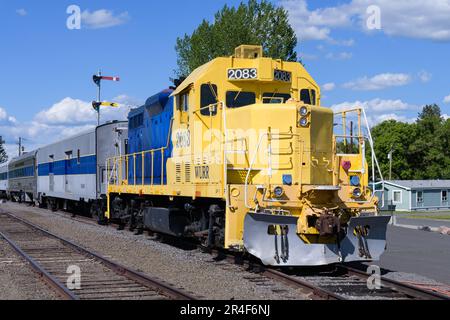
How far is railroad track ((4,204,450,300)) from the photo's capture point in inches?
341

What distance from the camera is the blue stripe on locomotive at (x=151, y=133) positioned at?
1453 centimetres

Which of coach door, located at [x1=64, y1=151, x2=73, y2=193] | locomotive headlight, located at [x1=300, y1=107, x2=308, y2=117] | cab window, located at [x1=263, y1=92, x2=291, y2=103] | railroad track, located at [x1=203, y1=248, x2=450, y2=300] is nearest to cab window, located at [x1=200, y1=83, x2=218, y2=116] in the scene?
cab window, located at [x1=263, y1=92, x2=291, y2=103]

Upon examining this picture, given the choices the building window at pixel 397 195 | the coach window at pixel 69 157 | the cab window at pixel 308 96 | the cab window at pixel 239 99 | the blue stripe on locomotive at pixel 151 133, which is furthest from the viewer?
the building window at pixel 397 195

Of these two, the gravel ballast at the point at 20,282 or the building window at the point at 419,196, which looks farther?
the building window at the point at 419,196

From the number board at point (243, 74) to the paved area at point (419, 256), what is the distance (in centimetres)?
466

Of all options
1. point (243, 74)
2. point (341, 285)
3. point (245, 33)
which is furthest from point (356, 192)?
point (245, 33)

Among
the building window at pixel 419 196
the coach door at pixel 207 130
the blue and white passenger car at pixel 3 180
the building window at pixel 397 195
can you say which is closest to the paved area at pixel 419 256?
the coach door at pixel 207 130

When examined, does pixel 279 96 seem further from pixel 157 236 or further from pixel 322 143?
pixel 157 236

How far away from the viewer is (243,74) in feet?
38.8

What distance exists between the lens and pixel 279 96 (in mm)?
12086

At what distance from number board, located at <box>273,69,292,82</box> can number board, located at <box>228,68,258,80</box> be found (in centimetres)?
41

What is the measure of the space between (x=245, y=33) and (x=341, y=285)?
33.2 m

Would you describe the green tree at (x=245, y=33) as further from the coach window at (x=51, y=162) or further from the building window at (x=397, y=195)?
the building window at (x=397, y=195)

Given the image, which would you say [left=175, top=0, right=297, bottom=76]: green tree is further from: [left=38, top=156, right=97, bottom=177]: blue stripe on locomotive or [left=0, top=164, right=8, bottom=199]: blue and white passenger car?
[left=0, top=164, right=8, bottom=199]: blue and white passenger car
